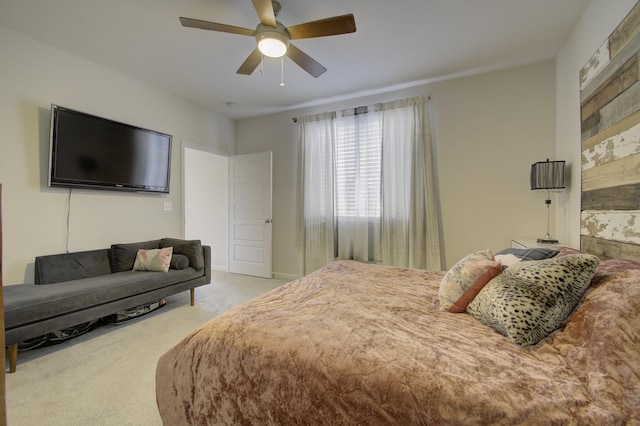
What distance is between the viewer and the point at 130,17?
2.33m

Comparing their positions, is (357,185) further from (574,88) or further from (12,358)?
(12,358)

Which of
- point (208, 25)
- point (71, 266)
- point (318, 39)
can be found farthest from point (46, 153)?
point (318, 39)

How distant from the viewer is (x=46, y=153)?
2695 millimetres

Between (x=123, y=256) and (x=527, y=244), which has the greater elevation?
(x=527, y=244)

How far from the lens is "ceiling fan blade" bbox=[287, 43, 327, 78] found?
230 cm

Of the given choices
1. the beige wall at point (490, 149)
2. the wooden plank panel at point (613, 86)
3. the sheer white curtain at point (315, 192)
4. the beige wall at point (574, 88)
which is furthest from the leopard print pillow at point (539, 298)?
the sheer white curtain at point (315, 192)

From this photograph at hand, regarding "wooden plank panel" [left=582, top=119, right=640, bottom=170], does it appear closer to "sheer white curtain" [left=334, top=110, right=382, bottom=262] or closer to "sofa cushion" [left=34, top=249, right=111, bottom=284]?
"sheer white curtain" [left=334, top=110, right=382, bottom=262]

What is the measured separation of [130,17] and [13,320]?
256 cm

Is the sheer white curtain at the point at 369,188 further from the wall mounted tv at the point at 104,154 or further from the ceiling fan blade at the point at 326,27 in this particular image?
the wall mounted tv at the point at 104,154

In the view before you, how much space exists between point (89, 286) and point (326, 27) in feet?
9.80

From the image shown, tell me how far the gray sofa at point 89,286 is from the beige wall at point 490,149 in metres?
3.37

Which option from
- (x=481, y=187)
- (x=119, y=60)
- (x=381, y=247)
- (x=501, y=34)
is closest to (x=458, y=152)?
(x=481, y=187)

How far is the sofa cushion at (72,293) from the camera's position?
1937 millimetres

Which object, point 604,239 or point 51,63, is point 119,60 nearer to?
point 51,63
